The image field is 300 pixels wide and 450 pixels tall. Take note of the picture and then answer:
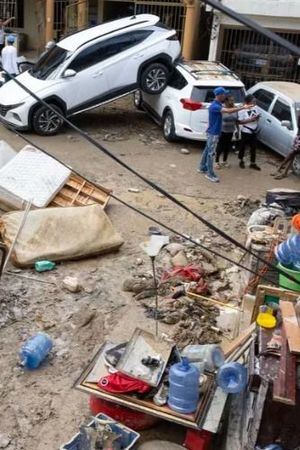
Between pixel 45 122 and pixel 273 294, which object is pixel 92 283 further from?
pixel 45 122

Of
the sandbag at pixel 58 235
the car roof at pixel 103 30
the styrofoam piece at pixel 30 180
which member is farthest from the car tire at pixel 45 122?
the sandbag at pixel 58 235

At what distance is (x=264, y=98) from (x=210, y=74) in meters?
1.38

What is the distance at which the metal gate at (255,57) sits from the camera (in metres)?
18.0

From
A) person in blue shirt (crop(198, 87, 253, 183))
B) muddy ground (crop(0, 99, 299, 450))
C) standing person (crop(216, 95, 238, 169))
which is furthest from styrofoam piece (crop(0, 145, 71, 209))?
standing person (crop(216, 95, 238, 169))

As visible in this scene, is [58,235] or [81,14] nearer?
Result: [58,235]

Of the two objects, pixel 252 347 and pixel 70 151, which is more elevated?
pixel 252 347

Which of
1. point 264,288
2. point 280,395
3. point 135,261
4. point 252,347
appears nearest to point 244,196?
point 135,261

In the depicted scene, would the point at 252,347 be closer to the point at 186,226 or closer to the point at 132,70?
the point at 186,226

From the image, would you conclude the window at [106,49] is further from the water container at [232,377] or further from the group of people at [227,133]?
the water container at [232,377]

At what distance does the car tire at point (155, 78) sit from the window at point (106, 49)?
715 mm

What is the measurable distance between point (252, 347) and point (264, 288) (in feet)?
3.32

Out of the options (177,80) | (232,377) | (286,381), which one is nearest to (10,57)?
(177,80)

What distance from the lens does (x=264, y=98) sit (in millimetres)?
14000

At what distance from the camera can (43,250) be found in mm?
8492
